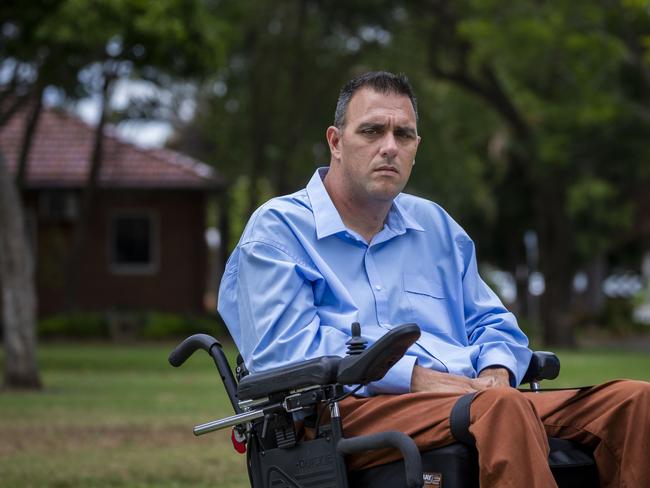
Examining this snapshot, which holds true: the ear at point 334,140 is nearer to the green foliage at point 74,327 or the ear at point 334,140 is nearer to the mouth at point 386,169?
the mouth at point 386,169

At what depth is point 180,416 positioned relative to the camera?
45.6ft

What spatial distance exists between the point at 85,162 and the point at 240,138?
3945mm

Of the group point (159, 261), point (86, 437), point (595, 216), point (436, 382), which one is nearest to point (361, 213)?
point (436, 382)

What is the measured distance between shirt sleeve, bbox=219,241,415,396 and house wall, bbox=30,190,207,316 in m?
32.9

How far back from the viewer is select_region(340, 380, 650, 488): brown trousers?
3.82 meters

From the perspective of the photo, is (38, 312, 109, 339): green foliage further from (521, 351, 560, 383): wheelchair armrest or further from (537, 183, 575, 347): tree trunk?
(521, 351, 560, 383): wheelchair armrest

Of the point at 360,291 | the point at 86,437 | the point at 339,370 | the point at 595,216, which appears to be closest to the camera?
the point at 339,370

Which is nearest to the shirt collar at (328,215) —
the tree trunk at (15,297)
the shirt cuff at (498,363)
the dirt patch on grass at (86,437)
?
the shirt cuff at (498,363)

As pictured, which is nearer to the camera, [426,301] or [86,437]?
[426,301]

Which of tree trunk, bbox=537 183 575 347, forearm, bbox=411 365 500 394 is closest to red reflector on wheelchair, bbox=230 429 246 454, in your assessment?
forearm, bbox=411 365 500 394

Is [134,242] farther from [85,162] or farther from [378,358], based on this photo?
[378,358]

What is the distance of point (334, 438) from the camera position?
403 centimetres

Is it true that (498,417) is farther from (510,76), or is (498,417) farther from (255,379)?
(510,76)

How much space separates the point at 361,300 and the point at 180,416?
9.58 m
